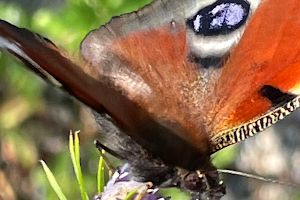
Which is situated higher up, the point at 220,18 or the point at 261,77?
the point at 220,18

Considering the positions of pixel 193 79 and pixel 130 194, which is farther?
pixel 193 79

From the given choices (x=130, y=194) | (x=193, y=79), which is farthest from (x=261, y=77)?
(x=130, y=194)

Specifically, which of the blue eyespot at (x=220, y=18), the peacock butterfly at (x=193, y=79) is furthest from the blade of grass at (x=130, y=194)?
the blue eyespot at (x=220, y=18)

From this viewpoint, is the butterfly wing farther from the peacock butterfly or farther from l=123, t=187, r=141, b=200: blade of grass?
l=123, t=187, r=141, b=200: blade of grass

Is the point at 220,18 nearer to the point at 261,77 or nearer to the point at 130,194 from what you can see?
the point at 261,77

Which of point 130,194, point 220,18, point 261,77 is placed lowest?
point 130,194

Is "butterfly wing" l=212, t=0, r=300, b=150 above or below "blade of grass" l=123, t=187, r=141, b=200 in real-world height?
above

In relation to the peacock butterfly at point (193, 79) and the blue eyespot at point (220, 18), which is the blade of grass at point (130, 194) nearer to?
the peacock butterfly at point (193, 79)

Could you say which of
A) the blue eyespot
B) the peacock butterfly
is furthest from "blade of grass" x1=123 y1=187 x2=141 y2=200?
the blue eyespot

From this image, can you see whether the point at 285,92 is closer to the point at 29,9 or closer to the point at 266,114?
the point at 266,114
